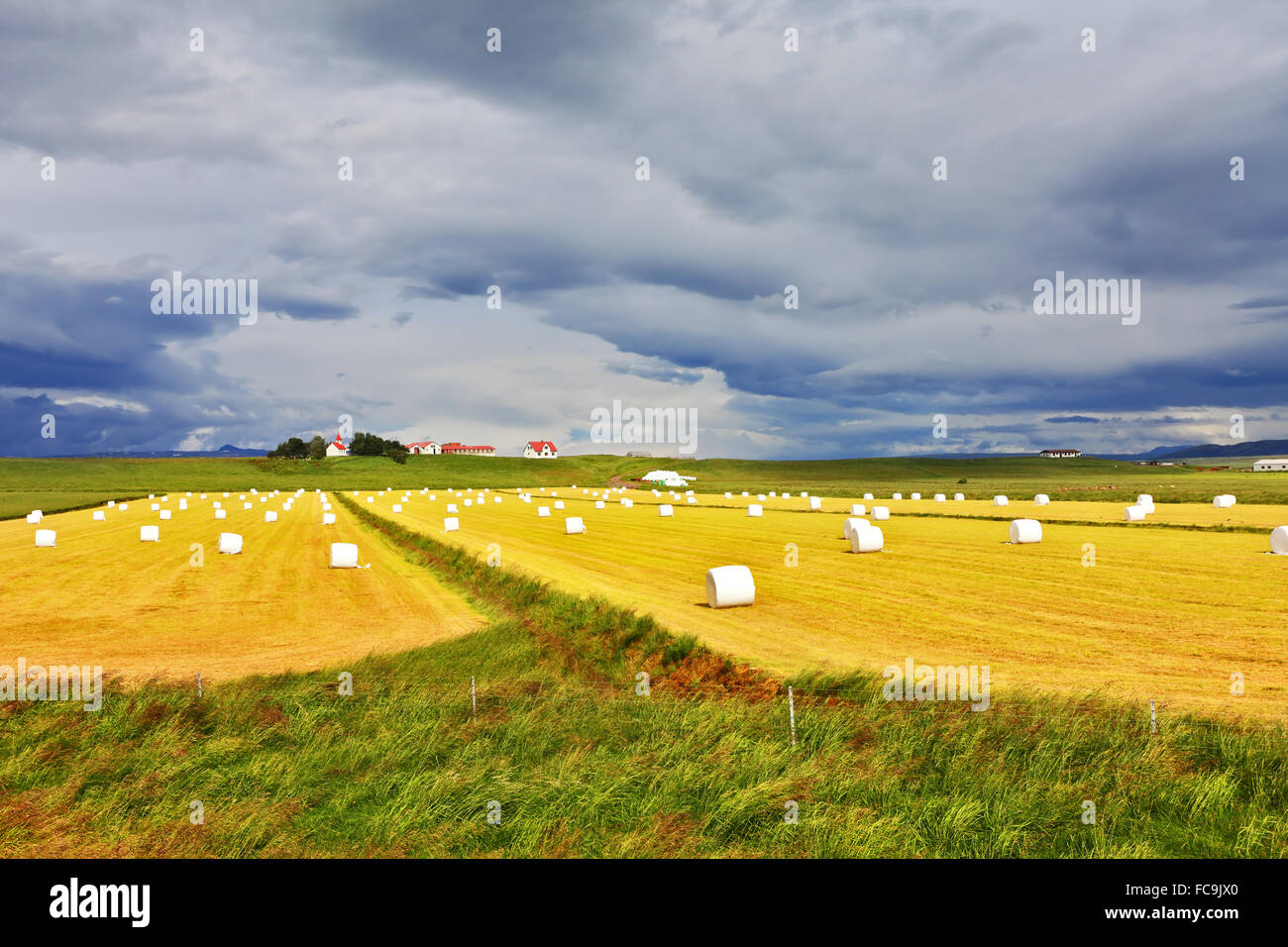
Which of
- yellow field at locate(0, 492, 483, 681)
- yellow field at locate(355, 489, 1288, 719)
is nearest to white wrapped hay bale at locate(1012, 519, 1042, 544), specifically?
yellow field at locate(355, 489, 1288, 719)

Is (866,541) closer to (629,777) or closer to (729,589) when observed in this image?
(729,589)

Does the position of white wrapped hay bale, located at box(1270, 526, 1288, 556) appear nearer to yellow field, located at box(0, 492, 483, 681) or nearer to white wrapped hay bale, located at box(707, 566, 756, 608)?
white wrapped hay bale, located at box(707, 566, 756, 608)

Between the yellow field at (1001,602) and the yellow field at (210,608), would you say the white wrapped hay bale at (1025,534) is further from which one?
the yellow field at (210,608)

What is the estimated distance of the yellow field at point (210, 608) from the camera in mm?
23625

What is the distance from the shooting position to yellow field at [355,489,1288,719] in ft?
61.0

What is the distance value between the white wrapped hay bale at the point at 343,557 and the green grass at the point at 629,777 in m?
26.3

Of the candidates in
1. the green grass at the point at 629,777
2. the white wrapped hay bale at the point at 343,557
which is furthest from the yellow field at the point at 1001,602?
the white wrapped hay bale at the point at 343,557

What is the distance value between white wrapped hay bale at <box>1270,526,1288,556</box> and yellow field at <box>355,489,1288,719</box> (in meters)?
0.66

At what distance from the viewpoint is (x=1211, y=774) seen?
37.9ft
